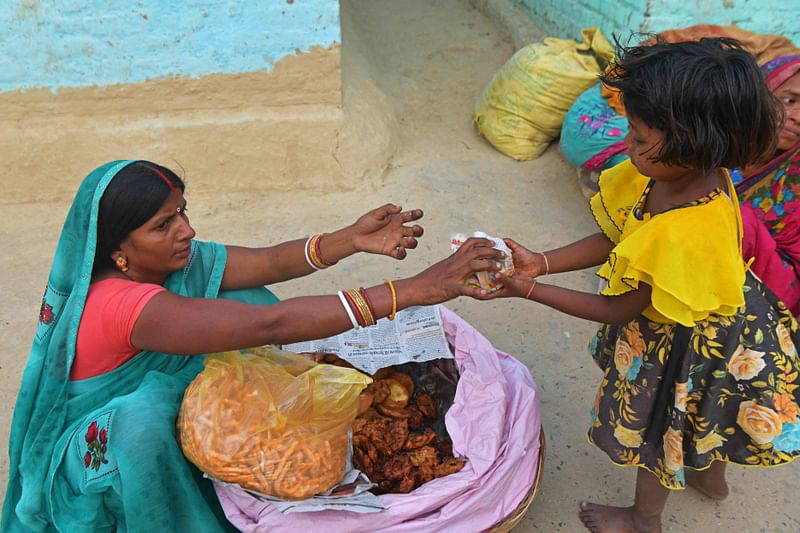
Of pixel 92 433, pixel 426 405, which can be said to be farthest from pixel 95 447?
pixel 426 405

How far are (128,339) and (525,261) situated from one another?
1120mm

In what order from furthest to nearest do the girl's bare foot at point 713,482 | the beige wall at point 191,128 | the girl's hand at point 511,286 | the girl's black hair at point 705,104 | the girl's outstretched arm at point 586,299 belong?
the beige wall at point 191,128 → the girl's bare foot at point 713,482 → the girl's hand at point 511,286 → the girl's outstretched arm at point 586,299 → the girl's black hair at point 705,104

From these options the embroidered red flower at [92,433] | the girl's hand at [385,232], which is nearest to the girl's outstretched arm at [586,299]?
the girl's hand at [385,232]

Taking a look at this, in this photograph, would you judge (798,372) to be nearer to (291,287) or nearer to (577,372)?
(577,372)

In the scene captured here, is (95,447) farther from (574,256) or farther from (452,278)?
(574,256)

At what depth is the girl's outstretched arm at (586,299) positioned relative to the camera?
5.57ft

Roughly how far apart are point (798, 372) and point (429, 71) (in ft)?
13.3

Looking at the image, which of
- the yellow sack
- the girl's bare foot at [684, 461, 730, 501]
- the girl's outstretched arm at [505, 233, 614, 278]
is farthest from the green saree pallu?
the yellow sack

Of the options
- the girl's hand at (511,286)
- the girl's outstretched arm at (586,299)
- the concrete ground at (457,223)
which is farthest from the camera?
the concrete ground at (457,223)

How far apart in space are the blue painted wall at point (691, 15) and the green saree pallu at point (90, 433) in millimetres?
3353

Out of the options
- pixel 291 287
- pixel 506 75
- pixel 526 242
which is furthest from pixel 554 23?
pixel 291 287

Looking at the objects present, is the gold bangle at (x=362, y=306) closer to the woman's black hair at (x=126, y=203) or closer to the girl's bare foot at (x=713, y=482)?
the woman's black hair at (x=126, y=203)

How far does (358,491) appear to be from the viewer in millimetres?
1847

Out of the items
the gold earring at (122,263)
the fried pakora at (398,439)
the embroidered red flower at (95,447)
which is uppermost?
the gold earring at (122,263)
